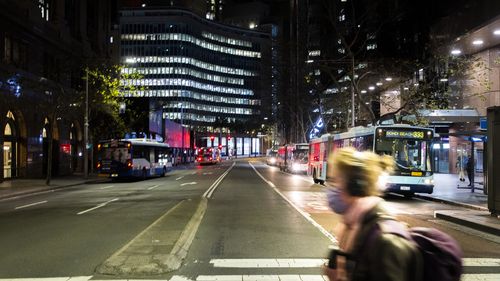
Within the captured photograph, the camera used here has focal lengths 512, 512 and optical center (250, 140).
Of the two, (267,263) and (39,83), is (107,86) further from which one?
(267,263)

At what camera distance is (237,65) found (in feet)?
591

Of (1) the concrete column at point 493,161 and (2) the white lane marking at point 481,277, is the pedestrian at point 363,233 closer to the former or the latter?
(2) the white lane marking at point 481,277

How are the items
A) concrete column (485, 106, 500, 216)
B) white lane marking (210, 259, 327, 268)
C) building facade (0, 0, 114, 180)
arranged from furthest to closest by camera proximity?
1. building facade (0, 0, 114, 180)
2. concrete column (485, 106, 500, 216)
3. white lane marking (210, 259, 327, 268)

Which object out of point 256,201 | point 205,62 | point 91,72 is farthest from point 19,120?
point 205,62

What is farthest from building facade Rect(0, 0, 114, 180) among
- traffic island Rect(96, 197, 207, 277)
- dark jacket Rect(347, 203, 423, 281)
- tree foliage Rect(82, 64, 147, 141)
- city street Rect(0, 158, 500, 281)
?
dark jacket Rect(347, 203, 423, 281)

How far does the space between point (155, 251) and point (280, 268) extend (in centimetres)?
239

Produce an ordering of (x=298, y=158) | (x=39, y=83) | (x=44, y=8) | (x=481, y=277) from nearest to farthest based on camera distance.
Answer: (x=481, y=277)
(x=39, y=83)
(x=44, y=8)
(x=298, y=158)

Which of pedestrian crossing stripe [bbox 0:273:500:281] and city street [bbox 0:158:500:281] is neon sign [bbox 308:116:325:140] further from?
pedestrian crossing stripe [bbox 0:273:500:281]

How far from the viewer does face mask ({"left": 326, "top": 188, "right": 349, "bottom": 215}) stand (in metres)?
3.17

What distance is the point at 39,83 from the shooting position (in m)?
35.7

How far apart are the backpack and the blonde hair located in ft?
1.27

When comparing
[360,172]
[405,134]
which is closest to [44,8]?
[405,134]

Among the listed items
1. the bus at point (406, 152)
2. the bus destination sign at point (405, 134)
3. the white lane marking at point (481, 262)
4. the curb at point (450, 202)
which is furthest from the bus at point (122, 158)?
the white lane marking at point (481, 262)

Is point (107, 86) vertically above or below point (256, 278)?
above
